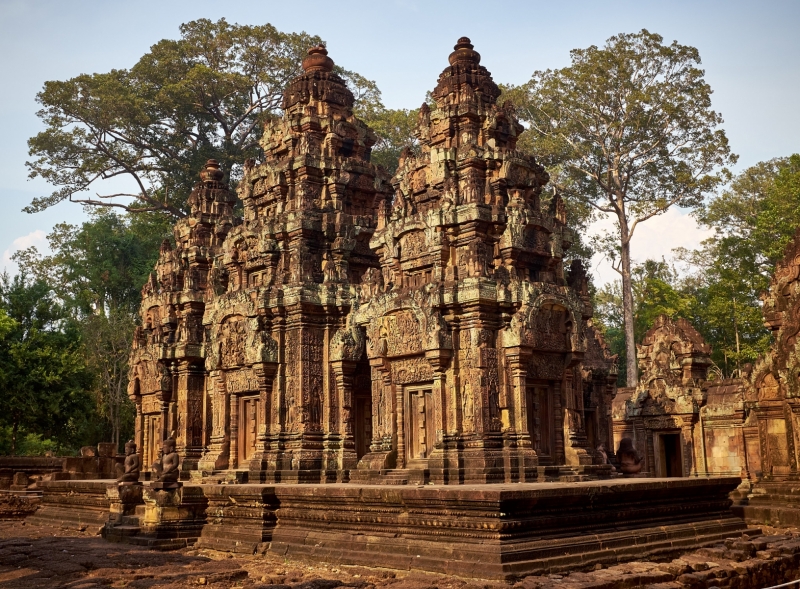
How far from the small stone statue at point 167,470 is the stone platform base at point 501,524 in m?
2.30

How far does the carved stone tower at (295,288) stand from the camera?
15.6 meters

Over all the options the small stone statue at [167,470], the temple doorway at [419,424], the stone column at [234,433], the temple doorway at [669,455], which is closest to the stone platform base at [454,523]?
the small stone statue at [167,470]

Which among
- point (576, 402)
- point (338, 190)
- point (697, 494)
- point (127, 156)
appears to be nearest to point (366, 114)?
point (127, 156)

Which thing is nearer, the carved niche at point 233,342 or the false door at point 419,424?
the false door at point 419,424

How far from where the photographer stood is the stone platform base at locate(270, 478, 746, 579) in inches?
354

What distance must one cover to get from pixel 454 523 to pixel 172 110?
26.9 metres

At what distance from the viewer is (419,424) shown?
1345 cm

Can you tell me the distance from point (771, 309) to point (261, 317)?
1009 centimetres

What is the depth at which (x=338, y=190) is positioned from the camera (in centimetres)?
1697

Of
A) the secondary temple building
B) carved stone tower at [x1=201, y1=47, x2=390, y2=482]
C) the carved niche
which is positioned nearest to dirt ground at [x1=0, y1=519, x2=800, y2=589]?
the secondary temple building

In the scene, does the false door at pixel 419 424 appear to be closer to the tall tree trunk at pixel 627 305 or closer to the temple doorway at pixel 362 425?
the temple doorway at pixel 362 425

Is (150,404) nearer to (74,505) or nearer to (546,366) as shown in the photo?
(74,505)

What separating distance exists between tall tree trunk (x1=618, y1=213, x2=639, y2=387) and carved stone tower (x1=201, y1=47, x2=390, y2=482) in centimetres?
1489

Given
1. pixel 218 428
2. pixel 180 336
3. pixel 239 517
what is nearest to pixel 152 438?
pixel 180 336
